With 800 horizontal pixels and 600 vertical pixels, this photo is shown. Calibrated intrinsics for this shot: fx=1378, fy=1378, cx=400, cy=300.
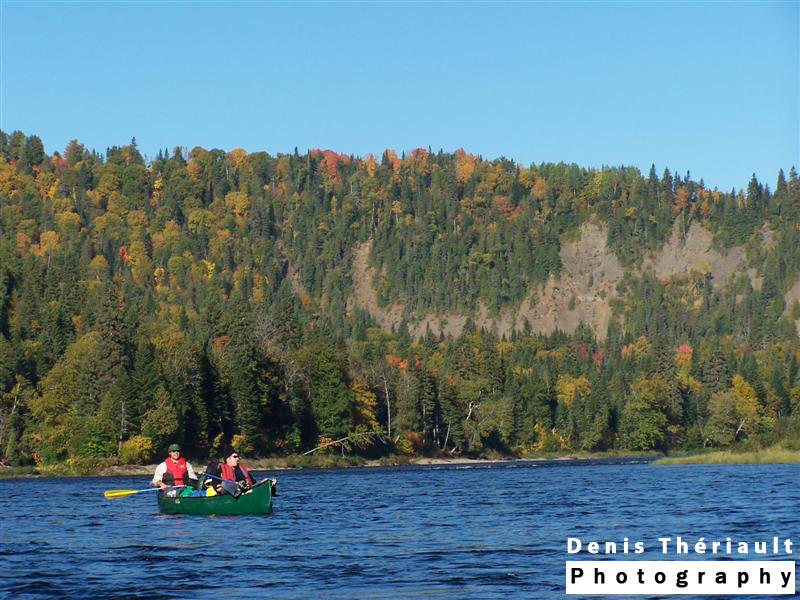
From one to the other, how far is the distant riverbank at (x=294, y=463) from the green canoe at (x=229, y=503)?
58779mm

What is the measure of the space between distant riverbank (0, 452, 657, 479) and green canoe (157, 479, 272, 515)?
58.8 m

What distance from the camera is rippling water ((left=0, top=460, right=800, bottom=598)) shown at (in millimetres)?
38812

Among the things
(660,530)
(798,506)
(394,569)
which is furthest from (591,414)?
(394,569)

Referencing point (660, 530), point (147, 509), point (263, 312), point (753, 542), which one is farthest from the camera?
point (263, 312)

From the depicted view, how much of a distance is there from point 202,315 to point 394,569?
428 ft

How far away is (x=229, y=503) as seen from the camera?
59.4m

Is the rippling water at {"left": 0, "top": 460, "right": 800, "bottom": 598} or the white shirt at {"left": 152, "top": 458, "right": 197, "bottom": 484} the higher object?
the white shirt at {"left": 152, "top": 458, "right": 197, "bottom": 484}

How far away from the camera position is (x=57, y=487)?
96.0 metres

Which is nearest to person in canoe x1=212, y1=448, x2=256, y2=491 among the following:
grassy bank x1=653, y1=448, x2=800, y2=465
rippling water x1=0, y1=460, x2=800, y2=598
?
rippling water x1=0, y1=460, x2=800, y2=598

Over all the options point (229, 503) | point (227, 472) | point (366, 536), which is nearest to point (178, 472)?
point (227, 472)

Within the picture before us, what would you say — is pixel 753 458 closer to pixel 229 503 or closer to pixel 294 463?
pixel 294 463

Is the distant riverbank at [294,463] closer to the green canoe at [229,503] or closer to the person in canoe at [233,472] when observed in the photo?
the person in canoe at [233,472]

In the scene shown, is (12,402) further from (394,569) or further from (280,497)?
(394,569)

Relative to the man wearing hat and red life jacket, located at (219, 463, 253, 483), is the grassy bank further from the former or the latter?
red life jacket, located at (219, 463, 253, 483)
